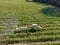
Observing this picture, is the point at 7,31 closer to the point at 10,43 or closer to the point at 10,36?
the point at 10,36

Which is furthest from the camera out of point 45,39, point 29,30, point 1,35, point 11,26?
point 11,26

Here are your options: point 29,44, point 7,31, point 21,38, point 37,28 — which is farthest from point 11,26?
point 29,44

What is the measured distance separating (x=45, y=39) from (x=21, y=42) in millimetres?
1223

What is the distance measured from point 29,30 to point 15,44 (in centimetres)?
241

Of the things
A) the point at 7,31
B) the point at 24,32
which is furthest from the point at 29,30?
the point at 7,31

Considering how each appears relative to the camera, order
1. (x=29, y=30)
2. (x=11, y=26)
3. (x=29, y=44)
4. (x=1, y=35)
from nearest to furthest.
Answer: (x=29, y=44) → (x=1, y=35) → (x=29, y=30) → (x=11, y=26)

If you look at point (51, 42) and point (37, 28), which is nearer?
point (51, 42)

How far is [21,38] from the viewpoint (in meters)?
9.09

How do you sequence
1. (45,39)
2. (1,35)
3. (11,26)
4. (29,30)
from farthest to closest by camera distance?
1. (11,26)
2. (29,30)
3. (1,35)
4. (45,39)

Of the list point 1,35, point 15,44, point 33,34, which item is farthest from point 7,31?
point 15,44

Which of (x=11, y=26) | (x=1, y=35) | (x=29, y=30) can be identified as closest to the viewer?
(x=1, y=35)

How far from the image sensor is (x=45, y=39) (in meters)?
8.99

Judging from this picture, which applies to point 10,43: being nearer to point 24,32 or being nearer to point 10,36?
point 10,36

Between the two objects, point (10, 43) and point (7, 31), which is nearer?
point (10, 43)
